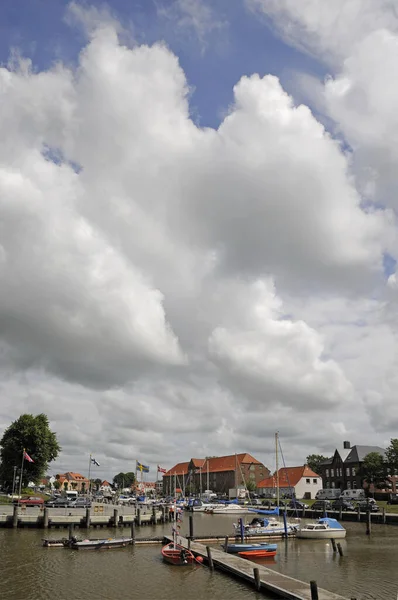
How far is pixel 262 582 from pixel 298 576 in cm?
700

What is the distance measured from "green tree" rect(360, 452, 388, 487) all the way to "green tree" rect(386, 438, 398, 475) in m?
1.31

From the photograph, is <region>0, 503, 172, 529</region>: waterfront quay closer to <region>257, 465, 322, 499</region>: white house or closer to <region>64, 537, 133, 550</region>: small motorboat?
<region>64, 537, 133, 550</region>: small motorboat

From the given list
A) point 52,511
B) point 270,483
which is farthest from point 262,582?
point 270,483

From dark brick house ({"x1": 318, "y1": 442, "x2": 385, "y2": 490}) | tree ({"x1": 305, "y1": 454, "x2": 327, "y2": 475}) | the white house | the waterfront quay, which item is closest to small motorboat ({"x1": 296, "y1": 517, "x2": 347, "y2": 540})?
the waterfront quay

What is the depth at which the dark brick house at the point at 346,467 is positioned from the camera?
138m

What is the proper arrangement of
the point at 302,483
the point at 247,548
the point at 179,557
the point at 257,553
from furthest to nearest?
the point at 302,483 → the point at 247,548 → the point at 257,553 → the point at 179,557

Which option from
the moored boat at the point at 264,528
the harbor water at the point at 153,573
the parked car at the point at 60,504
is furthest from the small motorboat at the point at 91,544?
the parked car at the point at 60,504

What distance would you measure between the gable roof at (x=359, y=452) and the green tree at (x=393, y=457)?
2748 centimetres

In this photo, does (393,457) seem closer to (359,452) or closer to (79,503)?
(359,452)

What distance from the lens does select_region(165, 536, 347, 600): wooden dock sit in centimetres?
2650

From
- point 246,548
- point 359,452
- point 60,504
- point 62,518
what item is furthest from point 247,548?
point 359,452

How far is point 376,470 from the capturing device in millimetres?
112125

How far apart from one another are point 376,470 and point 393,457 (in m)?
5.42

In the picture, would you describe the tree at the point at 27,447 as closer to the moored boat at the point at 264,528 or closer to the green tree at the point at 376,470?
the moored boat at the point at 264,528
